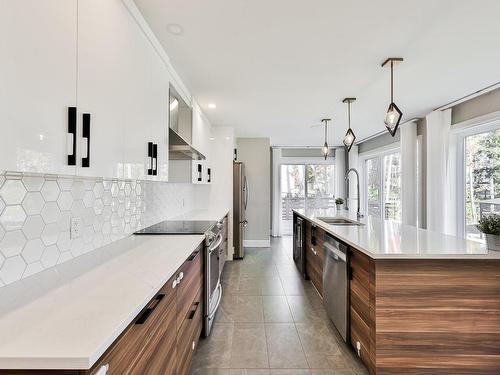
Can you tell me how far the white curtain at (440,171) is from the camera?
13.1ft

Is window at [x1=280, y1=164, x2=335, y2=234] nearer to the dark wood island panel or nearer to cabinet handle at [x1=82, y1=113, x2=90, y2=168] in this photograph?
the dark wood island panel

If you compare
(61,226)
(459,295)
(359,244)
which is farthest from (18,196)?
(459,295)

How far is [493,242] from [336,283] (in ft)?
3.77

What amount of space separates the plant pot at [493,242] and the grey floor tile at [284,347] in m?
1.50

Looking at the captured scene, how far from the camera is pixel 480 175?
369 centimetres

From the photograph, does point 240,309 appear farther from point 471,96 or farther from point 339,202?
point 471,96

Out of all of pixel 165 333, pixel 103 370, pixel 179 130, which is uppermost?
pixel 179 130

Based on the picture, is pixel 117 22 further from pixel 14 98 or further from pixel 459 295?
pixel 459 295

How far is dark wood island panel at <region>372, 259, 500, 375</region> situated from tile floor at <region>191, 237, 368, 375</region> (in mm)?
416

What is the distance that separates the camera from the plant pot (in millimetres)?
1743

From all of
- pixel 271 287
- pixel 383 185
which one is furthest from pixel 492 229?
pixel 383 185

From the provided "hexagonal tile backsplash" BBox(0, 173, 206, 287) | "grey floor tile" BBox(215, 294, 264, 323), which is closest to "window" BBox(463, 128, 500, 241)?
"grey floor tile" BBox(215, 294, 264, 323)

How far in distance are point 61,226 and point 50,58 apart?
0.85 m

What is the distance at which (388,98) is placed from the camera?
3.58 meters
